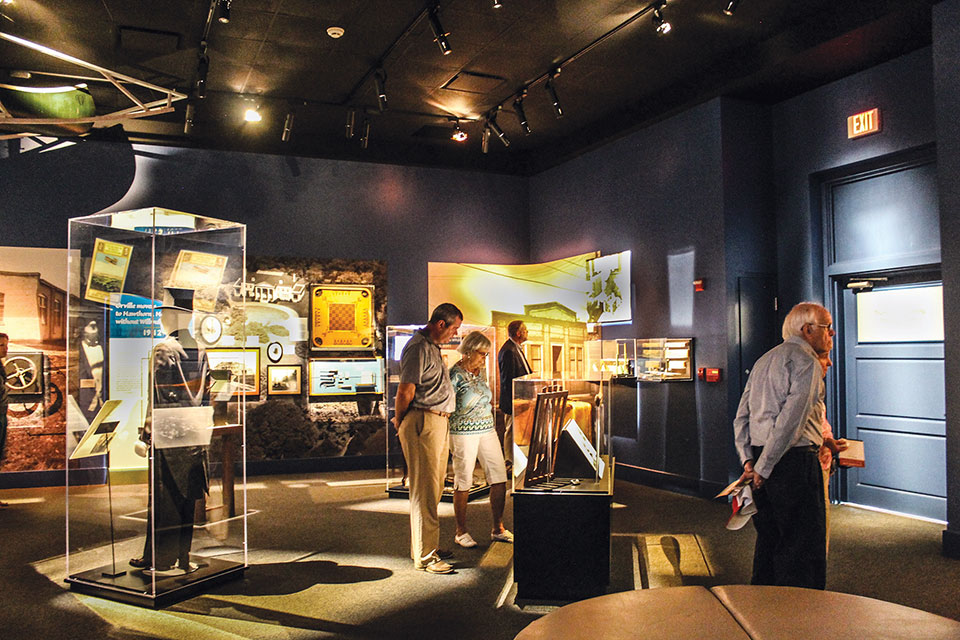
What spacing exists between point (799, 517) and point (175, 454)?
318 cm

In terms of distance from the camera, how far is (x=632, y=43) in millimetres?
6391

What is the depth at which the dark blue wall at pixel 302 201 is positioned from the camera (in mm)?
7949

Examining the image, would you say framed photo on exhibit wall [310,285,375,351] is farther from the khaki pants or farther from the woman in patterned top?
the khaki pants

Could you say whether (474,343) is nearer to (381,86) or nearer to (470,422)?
(470,422)

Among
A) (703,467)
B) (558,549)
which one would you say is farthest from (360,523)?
(703,467)

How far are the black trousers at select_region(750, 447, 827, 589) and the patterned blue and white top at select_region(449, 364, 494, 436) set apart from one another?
1.99 metres

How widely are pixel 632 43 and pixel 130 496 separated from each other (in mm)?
5207

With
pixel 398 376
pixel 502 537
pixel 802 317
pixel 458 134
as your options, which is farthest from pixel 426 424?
pixel 458 134

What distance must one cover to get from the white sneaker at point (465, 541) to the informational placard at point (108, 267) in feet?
8.87

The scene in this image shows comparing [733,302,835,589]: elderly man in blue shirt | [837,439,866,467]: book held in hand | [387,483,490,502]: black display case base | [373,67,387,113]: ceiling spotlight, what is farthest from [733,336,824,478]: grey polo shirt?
[373,67,387,113]: ceiling spotlight

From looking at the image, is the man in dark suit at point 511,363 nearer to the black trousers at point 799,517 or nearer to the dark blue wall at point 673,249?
the dark blue wall at point 673,249

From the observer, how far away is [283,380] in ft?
28.2

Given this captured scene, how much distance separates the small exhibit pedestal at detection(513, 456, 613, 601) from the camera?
3.77 meters

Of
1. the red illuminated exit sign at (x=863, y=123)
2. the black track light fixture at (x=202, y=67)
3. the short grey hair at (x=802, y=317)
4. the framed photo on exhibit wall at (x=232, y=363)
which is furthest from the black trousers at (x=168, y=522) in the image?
the red illuminated exit sign at (x=863, y=123)
